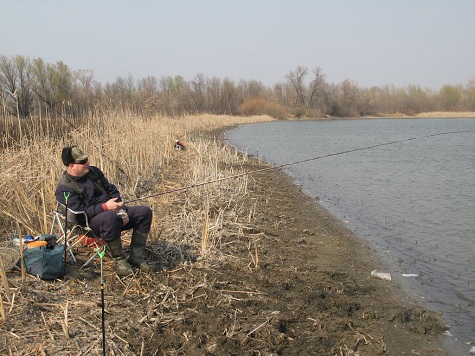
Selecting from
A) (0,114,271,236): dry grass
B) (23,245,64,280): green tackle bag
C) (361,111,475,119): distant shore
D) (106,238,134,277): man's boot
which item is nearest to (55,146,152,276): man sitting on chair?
(106,238,134,277): man's boot

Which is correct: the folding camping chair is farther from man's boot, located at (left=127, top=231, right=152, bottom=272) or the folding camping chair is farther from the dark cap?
the dark cap

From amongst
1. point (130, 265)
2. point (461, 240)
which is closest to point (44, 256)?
point (130, 265)

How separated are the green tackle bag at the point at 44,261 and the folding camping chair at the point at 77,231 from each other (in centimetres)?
24

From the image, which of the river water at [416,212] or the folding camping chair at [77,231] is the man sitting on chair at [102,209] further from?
the river water at [416,212]

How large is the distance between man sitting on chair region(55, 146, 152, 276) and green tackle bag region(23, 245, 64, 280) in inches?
19.3

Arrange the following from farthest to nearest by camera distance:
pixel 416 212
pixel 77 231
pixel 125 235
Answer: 1. pixel 416 212
2. pixel 125 235
3. pixel 77 231

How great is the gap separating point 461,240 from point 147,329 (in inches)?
230

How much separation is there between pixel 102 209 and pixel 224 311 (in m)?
1.70

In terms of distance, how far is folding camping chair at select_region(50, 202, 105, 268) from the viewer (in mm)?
4449

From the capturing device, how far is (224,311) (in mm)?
4012

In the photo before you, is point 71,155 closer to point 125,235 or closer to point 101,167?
point 125,235

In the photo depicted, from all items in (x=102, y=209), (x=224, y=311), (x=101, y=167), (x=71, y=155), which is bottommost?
(x=224, y=311)

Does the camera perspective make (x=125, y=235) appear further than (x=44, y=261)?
Yes

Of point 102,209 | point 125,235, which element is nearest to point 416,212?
point 125,235
